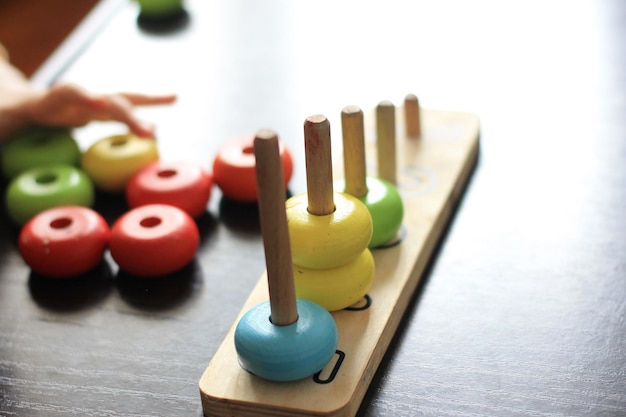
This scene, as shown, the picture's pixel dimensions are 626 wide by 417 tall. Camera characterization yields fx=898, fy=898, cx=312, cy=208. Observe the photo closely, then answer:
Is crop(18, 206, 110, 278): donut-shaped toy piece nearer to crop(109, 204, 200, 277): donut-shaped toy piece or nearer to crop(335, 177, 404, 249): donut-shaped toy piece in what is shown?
crop(109, 204, 200, 277): donut-shaped toy piece

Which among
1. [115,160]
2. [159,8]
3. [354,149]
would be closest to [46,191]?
[115,160]

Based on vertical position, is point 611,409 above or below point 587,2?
below

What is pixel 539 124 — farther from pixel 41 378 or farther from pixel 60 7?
pixel 60 7

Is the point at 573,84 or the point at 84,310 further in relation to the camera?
the point at 573,84

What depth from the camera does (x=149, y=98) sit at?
1145 mm

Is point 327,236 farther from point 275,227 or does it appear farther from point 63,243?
point 63,243

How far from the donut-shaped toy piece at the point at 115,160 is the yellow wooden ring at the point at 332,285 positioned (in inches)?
12.7

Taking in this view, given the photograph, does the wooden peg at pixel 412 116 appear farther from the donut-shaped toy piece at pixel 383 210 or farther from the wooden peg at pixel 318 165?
the wooden peg at pixel 318 165

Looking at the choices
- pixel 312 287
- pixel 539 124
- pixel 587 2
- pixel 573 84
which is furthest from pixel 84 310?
pixel 587 2

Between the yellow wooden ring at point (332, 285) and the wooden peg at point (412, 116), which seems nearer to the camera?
the yellow wooden ring at point (332, 285)

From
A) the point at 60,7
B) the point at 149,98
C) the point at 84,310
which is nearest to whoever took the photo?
the point at 84,310

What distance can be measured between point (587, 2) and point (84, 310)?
94cm

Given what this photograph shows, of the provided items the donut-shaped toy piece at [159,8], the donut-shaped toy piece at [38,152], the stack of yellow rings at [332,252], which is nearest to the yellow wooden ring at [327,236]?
the stack of yellow rings at [332,252]

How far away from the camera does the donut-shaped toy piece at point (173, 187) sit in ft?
3.13
